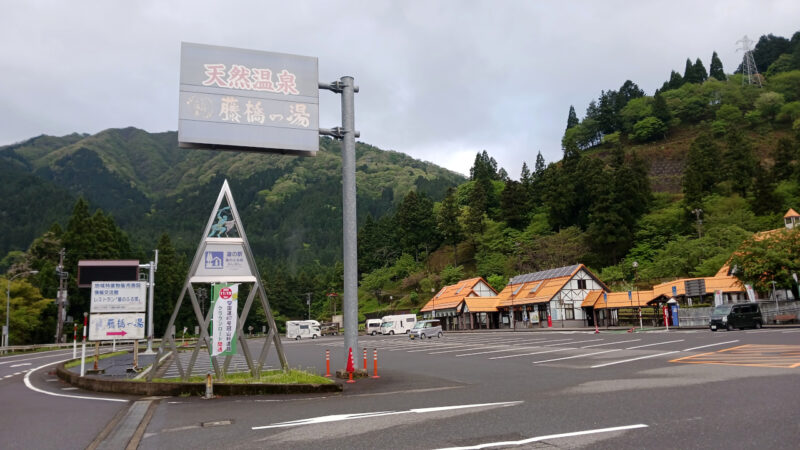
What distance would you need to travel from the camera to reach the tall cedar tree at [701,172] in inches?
2319

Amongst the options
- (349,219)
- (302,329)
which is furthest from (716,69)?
(349,219)

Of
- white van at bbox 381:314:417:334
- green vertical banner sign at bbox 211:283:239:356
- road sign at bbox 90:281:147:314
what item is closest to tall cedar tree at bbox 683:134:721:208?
white van at bbox 381:314:417:334

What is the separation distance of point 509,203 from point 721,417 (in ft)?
231

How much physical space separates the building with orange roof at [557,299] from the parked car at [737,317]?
2067cm

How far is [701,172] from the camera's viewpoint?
62281 mm

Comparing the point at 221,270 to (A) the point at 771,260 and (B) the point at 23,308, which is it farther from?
(B) the point at 23,308

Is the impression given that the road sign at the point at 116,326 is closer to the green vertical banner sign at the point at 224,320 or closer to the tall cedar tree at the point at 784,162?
the green vertical banner sign at the point at 224,320

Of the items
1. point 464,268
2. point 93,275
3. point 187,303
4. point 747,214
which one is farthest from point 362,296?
point 93,275

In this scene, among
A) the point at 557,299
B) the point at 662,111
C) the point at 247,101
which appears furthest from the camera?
the point at 662,111

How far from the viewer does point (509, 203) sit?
7550 centimetres

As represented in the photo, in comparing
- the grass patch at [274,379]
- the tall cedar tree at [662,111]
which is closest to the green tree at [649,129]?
the tall cedar tree at [662,111]

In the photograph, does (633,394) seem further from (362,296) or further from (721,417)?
(362,296)

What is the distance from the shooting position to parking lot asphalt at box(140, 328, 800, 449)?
5734 millimetres

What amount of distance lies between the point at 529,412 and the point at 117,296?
12482 millimetres
